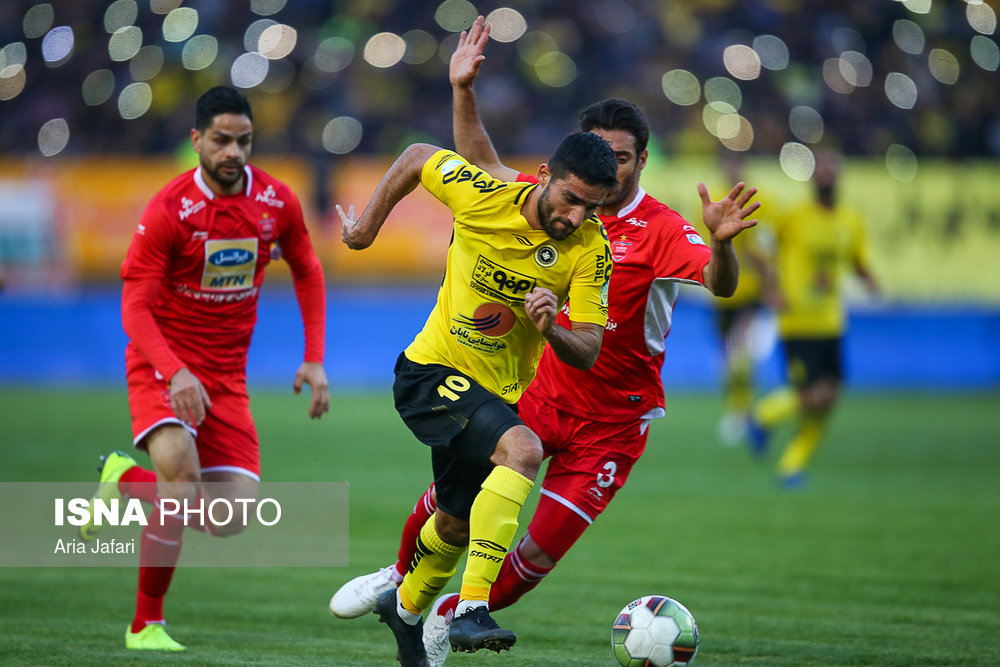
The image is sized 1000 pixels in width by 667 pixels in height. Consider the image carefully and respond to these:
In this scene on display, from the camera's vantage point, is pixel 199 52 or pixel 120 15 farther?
pixel 120 15

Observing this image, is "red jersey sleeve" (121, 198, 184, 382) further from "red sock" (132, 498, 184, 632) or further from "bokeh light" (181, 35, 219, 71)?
"bokeh light" (181, 35, 219, 71)

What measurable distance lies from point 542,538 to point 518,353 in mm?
931

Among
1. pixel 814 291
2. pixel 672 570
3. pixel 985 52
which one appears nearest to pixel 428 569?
pixel 672 570

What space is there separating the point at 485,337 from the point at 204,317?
188 cm

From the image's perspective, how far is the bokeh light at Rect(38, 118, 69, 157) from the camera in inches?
851

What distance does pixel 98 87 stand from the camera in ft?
74.0

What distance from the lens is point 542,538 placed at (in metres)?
5.43

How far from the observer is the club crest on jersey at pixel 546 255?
4.85 meters

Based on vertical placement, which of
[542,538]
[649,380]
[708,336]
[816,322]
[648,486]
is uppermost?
[649,380]

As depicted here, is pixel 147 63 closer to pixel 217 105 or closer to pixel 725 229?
pixel 217 105

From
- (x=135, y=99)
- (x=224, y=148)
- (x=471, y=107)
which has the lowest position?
(x=135, y=99)

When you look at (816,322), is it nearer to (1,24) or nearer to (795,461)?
(795,461)

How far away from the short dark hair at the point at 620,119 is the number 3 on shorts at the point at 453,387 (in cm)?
141

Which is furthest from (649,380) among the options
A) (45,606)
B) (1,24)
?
(1,24)
